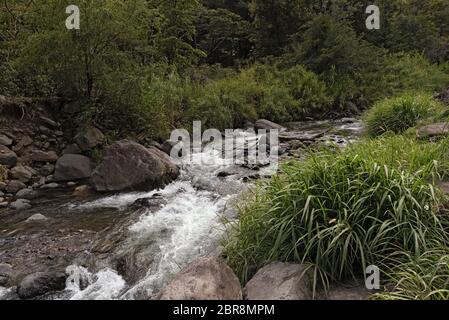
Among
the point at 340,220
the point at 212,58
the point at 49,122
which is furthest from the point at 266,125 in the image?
the point at 212,58

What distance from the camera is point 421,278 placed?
2.45m

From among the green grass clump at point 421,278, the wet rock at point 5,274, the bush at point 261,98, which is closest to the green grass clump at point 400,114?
the bush at point 261,98

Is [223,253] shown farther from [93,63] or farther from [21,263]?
[93,63]

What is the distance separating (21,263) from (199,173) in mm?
4037

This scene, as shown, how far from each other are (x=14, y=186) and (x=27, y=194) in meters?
0.34

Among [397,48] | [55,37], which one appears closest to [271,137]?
[55,37]

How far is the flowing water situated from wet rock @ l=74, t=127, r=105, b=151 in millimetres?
1652

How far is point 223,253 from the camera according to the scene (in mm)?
3447

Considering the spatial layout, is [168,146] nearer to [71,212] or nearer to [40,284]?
[71,212]

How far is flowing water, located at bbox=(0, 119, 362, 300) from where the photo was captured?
4086 mm

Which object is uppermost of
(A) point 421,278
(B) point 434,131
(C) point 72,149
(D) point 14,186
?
(B) point 434,131

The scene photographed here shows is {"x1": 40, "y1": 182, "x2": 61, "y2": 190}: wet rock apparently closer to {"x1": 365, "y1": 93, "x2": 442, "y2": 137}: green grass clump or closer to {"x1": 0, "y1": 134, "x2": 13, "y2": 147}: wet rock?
{"x1": 0, "y1": 134, "x2": 13, "y2": 147}: wet rock

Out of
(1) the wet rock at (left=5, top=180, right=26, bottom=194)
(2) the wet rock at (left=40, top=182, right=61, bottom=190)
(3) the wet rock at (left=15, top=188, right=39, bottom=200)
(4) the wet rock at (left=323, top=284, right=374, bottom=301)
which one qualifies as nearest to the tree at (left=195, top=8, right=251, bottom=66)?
(2) the wet rock at (left=40, top=182, right=61, bottom=190)

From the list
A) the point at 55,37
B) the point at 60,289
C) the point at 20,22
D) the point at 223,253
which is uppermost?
the point at 20,22
